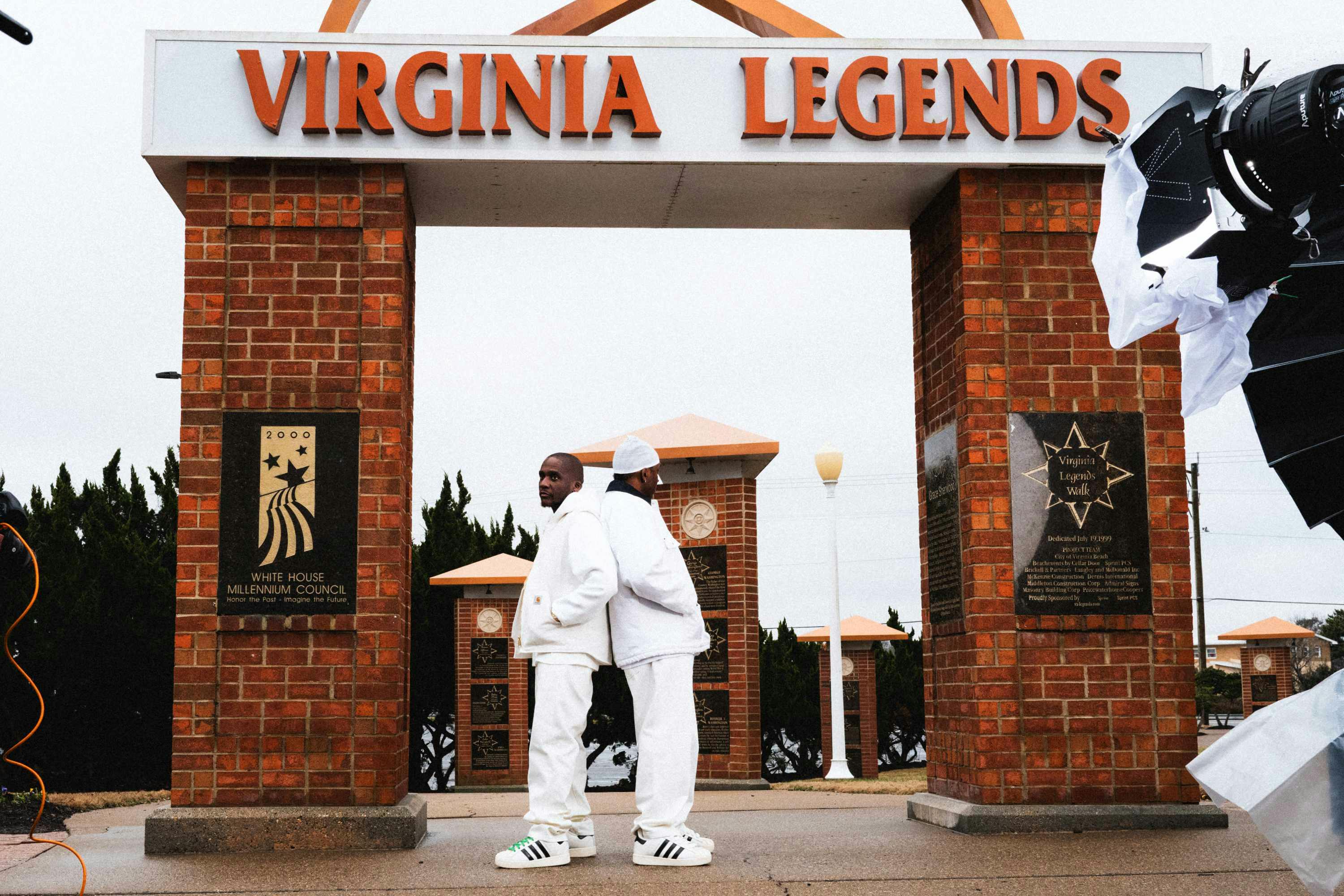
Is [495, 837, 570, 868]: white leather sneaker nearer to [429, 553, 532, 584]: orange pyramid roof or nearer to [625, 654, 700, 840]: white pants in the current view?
[625, 654, 700, 840]: white pants

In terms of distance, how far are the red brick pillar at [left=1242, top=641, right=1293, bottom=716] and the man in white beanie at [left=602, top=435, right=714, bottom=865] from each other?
20.2 metres

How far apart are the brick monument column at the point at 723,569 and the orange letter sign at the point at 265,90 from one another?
6475mm

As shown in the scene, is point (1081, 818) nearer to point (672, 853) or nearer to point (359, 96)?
point (672, 853)

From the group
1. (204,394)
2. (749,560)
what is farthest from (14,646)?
(204,394)

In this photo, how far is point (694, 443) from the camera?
13430 millimetres

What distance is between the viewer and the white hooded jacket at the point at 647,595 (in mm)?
6000

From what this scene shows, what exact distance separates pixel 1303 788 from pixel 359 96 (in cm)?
556

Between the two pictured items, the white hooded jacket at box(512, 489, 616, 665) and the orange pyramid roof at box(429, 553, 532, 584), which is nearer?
Result: the white hooded jacket at box(512, 489, 616, 665)

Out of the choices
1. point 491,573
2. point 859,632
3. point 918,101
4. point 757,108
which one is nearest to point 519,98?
point 757,108

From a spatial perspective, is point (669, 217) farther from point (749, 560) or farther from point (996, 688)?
point (749, 560)

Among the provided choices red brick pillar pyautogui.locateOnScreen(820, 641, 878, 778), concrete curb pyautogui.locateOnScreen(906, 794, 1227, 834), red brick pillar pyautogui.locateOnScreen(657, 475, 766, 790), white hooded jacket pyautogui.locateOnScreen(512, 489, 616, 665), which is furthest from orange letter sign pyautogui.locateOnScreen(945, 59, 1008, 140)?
red brick pillar pyautogui.locateOnScreen(820, 641, 878, 778)

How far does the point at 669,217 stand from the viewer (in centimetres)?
858

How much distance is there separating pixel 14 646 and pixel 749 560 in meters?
7.75

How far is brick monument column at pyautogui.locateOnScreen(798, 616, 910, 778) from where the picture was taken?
54.2 feet
